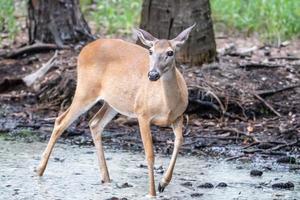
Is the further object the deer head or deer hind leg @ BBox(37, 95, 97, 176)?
deer hind leg @ BBox(37, 95, 97, 176)

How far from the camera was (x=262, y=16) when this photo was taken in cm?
1347

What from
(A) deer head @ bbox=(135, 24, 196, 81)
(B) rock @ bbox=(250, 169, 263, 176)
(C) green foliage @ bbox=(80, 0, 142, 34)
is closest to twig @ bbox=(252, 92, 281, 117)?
(B) rock @ bbox=(250, 169, 263, 176)

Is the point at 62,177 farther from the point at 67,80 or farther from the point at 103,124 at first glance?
the point at 67,80

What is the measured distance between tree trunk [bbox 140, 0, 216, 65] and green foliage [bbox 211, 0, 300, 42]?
207cm

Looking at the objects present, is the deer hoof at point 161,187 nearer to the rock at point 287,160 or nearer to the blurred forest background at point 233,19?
the rock at point 287,160

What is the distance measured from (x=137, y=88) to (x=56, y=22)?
4654mm

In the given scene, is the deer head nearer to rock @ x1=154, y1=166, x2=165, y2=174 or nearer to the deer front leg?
the deer front leg

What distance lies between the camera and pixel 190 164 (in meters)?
8.51

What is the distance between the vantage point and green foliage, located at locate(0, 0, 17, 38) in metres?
13.4

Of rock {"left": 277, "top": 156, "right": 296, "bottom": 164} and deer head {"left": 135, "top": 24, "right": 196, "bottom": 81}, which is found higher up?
deer head {"left": 135, "top": 24, "right": 196, "bottom": 81}

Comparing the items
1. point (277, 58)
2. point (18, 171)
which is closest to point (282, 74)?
point (277, 58)

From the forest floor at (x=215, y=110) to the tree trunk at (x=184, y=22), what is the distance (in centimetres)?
18

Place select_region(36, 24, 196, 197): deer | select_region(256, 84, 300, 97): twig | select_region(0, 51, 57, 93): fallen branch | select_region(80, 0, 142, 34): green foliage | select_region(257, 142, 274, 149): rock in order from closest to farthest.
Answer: select_region(36, 24, 196, 197): deer < select_region(257, 142, 274, 149): rock < select_region(256, 84, 300, 97): twig < select_region(0, 51, 57, 93): fallen branch < select_region(80, 0, 142, 34): green foliage

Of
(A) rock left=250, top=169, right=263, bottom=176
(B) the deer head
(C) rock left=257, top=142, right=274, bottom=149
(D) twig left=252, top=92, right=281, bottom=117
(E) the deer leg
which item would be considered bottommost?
(C) rock left=257, top=142, right=274, bottom=149
